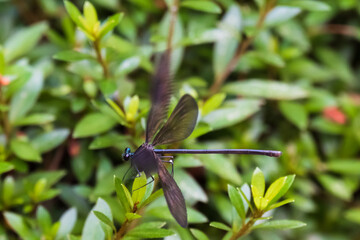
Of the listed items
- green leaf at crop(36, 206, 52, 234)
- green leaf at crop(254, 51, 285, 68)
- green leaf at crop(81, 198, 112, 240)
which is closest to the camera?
green leaf at crop(81, 198, 112, 240)

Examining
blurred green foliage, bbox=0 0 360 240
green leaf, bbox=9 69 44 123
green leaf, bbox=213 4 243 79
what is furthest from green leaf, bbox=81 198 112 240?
green leaf, bbox=213 4 243 79

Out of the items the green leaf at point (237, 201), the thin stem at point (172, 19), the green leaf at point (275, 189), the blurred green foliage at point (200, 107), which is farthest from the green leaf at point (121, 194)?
the thin stem at point (172, 19)

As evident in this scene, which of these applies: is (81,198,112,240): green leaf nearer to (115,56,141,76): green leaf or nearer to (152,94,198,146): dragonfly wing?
(152,94,198,146): dragonfly wing

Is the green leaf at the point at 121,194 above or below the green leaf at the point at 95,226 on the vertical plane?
above

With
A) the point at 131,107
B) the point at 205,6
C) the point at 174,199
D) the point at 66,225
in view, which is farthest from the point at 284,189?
the point at 205,6

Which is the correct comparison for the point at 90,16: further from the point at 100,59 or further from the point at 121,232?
the point at 121,232

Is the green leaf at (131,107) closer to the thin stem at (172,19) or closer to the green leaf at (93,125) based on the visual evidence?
the green leaf at (93,125)
